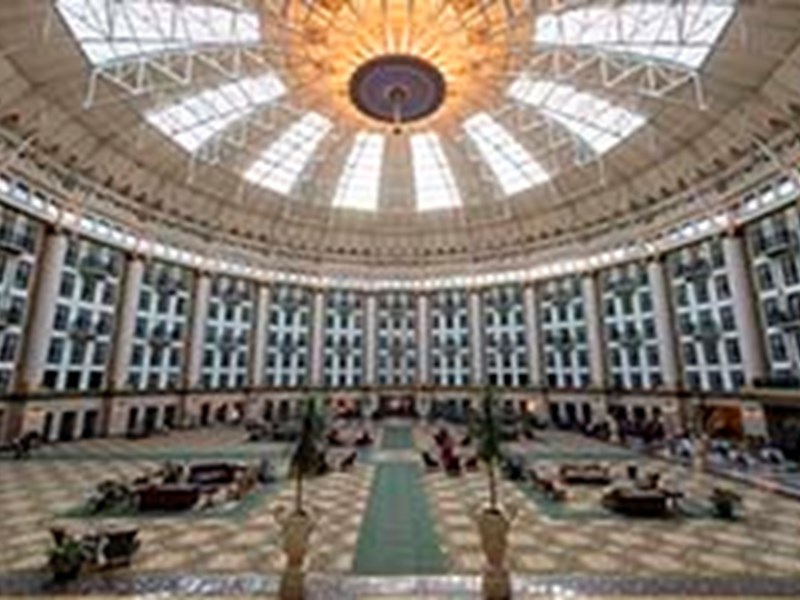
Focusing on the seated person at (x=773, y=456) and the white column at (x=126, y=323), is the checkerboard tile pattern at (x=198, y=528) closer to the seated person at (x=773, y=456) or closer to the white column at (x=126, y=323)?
the white column at (x=126, y=323)

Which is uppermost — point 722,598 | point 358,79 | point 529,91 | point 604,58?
point 529,91

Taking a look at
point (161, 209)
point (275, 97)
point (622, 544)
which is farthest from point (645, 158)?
point (161, 209)

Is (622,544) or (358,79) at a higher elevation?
(358,79)

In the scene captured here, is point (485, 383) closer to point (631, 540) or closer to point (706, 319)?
point (631, 540)

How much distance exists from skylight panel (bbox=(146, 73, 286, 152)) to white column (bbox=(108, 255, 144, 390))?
13830 mm

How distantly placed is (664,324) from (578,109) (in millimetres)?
21213

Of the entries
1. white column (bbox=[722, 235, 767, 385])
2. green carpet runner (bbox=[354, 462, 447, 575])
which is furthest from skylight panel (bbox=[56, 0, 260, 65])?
white column (bbox=[722, 235, 767, 385])

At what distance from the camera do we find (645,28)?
101ft

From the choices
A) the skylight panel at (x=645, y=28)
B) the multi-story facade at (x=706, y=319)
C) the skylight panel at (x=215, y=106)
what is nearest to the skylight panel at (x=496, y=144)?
the skylight panel at (x=645, y=28)

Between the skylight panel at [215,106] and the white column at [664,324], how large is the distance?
1458 inches

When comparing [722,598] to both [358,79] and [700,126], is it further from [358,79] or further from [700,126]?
[700,126]

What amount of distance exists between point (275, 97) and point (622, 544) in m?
36.3

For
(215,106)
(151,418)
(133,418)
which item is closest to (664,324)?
(215,106)

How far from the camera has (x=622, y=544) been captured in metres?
14.4
